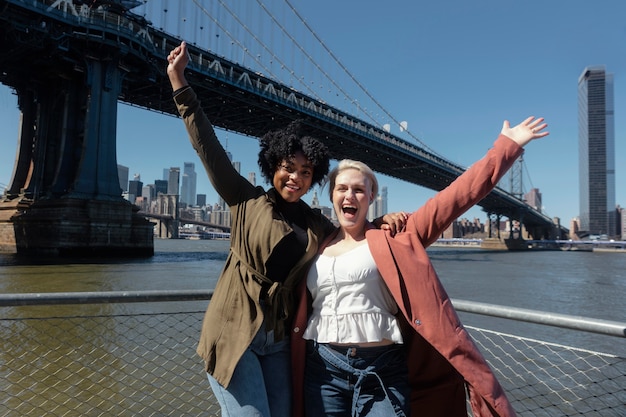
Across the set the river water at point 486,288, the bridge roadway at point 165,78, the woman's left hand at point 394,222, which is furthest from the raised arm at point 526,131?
the bridge roadway at point 165,78

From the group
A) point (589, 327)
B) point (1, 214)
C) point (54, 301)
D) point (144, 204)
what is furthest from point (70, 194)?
point (144, 204)

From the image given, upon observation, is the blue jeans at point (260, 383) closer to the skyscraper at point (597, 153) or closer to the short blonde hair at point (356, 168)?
the short blonde hair at point (356, 168)

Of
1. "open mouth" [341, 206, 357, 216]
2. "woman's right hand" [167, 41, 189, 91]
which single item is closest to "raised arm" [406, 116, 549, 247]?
"open mouth" [341, 206, 357, 216]

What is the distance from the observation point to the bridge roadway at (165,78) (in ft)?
63.7

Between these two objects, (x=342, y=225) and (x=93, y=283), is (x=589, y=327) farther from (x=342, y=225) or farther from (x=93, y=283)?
(x=93, y=283)

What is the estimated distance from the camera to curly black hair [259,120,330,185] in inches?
65.6

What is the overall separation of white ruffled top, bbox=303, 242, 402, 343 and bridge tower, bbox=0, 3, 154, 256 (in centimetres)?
1998

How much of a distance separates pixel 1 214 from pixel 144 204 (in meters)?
122

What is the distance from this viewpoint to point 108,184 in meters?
21.0

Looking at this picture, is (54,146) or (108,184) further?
(54,146)

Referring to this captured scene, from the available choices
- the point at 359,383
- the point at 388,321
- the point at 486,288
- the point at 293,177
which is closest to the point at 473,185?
the point at 388,321

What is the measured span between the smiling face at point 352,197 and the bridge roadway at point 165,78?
21047mm

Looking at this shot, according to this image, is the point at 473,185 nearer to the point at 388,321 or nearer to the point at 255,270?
the point at 388,321

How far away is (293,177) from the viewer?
166 cm
